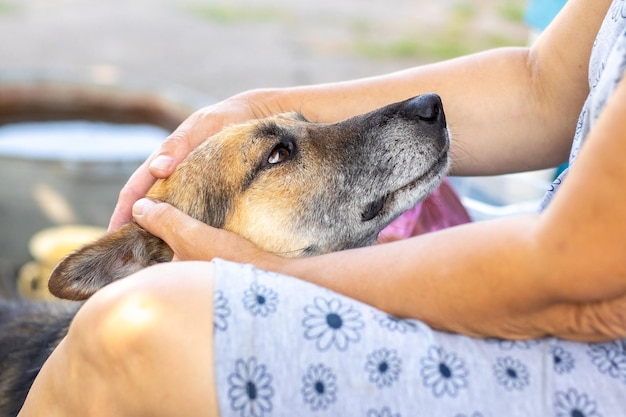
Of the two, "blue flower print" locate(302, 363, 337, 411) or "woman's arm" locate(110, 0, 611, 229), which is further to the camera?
"woman's arm" locate(110, 0, 611, 229)

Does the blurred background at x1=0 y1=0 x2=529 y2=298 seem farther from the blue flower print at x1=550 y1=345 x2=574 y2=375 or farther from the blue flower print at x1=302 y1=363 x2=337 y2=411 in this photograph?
the blue flower print at x1=550 y1=345 x2=574 y2=375

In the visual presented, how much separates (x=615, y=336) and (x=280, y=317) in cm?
68

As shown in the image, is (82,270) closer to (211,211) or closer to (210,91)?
(211,211)

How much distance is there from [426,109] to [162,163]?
2.67 ft

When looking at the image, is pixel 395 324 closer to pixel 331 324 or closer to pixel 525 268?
pixel 331 324

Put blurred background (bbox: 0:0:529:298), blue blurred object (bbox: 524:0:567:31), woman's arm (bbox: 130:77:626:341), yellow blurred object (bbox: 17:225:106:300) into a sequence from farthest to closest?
blurred background (bbox: 0:0:529:298) < yellow blurred object (bbox: 17:225:106:300) < blue blurred object (bbox: 524:0:567:31) < woman's arm (bbox: 130:77:626:341)

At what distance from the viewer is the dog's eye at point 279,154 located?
7.89 feet

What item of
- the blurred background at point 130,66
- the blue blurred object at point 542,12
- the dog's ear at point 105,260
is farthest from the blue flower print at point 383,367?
the blurred background at point 130,66

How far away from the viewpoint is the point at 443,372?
1442mm

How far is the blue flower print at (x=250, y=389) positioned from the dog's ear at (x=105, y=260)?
0.88m

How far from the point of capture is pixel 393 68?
7984 millimetres

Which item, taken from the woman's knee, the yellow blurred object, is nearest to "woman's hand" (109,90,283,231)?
the woman's knee

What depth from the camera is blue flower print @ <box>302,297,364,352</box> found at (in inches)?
56.6

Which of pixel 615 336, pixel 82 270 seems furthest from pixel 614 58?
pixel 82 270
